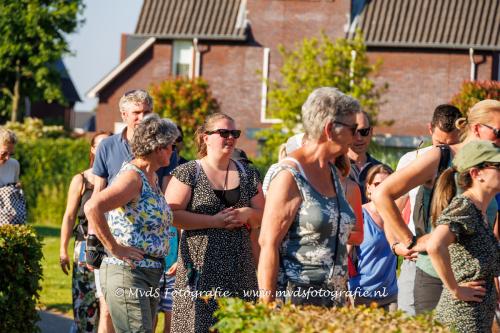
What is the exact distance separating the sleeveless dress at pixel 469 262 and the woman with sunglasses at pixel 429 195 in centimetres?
32

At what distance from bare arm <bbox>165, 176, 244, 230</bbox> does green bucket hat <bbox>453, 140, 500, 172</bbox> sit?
6.20 ft

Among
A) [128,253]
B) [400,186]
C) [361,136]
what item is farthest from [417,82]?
[400,186]

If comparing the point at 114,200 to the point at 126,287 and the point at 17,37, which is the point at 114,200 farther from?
the point at 17,37

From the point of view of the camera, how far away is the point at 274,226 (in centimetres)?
614

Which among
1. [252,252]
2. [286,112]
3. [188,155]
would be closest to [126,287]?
[252,252]

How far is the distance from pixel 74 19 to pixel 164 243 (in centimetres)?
Answer: 4431

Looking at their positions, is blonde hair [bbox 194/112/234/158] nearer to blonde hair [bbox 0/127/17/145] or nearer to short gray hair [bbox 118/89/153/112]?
short gray hair [bbox 118/89/153/112]

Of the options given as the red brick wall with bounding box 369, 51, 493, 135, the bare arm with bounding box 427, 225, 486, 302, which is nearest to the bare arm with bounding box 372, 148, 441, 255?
the bare arm with bounding box 427, 225, 486, 302

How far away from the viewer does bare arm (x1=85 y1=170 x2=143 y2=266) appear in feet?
24.1

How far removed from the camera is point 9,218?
11211mm

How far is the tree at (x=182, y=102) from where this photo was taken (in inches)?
1502

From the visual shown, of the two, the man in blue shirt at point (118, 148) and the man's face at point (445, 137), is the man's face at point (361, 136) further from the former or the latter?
the man in blue shirt at point (118, 148)

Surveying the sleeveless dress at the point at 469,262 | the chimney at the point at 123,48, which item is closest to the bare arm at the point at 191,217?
the sleeveless dress at the point at 469,262

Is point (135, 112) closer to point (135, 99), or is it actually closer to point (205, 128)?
point (135, 99)
